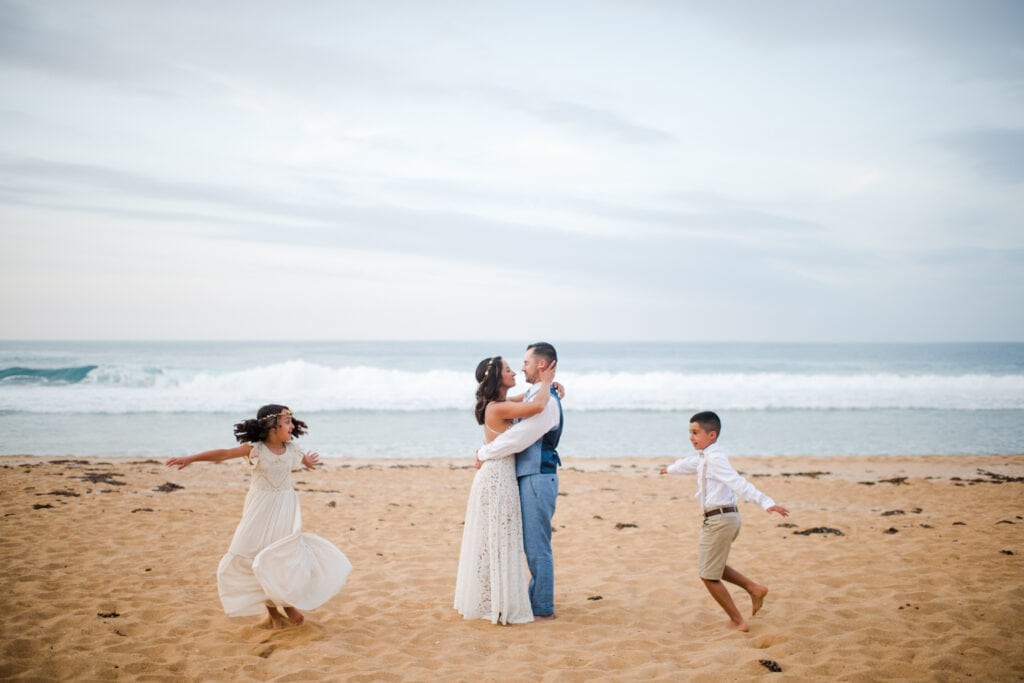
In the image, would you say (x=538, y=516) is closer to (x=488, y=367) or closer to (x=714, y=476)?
(x=488, y=367)

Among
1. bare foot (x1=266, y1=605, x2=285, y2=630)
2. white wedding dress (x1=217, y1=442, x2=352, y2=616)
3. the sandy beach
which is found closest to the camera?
the sandy beach

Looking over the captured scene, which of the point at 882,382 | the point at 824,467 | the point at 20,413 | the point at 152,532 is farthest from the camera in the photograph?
the point at 882,382

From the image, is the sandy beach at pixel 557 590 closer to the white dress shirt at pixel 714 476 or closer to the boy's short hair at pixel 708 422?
the white dress shirt at pixel 714 476

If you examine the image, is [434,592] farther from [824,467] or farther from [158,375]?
[158,375]

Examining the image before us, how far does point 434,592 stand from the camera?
6297 millimetres

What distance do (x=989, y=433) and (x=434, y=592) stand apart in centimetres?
1977

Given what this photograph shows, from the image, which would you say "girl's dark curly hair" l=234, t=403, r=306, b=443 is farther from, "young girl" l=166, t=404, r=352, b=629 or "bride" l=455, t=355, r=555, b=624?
"bride" l=455, t=355, r=555, b=624

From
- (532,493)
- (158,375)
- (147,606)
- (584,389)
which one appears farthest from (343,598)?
(158,375)

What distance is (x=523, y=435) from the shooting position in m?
5.25

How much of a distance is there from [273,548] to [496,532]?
171cm

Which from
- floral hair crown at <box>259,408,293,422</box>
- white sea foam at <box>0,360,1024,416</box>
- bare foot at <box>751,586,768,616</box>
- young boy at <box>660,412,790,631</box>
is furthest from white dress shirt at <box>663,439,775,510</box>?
white sea foam at <box>0,360,1024,416</box>

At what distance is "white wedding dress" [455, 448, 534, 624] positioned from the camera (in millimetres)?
5281

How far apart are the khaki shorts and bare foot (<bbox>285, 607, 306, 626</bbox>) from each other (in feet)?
10.5

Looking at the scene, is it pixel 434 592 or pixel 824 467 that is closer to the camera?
pixel 434 592
